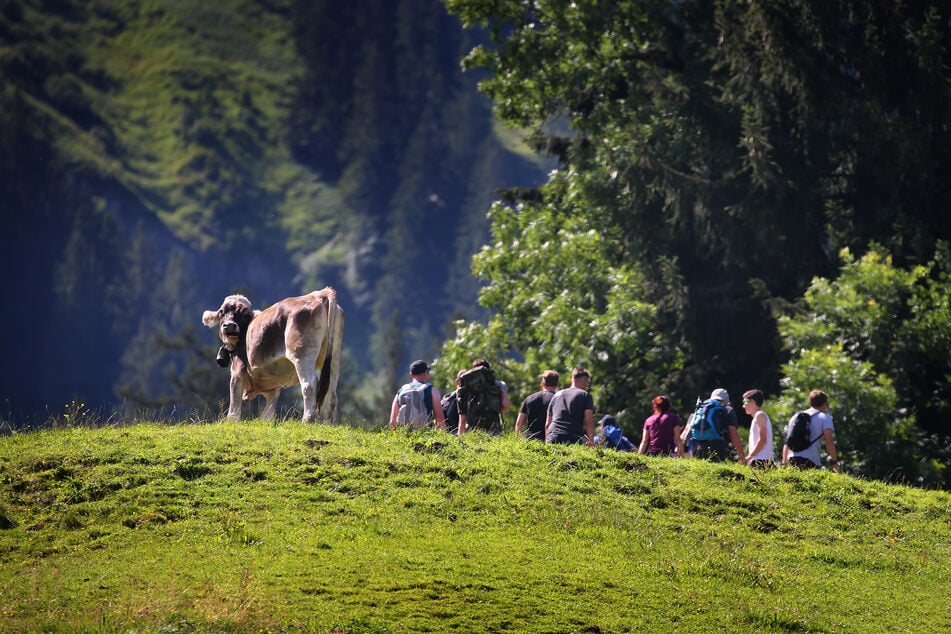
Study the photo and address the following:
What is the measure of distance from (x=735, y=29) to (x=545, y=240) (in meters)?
8.36

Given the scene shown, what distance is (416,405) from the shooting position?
19547 millimetres

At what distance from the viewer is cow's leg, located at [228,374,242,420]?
791 inches

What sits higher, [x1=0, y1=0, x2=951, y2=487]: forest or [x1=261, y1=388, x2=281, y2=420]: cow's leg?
[x1=0, y1=0, x2=951, y2=487]: forest

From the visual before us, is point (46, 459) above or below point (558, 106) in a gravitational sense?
below

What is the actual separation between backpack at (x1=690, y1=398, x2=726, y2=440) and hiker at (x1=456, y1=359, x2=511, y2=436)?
10.3 feet

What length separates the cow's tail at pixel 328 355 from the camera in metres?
19.5

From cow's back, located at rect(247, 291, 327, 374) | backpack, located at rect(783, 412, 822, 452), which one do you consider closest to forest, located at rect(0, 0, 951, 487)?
backpack, located at rect(783, 412, 822, 452)

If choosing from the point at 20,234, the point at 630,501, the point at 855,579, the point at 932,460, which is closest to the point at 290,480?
the point at 630,501

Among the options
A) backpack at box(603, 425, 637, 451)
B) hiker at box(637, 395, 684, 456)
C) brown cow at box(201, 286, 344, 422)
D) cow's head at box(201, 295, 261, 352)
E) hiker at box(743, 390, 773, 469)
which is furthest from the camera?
backpack at box(603, 425, 637, 451)

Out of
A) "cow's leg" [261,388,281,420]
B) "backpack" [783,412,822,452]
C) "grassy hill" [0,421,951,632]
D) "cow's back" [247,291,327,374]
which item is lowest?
"grassy hill" [0,421,951,632]

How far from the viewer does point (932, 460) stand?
2664 cm

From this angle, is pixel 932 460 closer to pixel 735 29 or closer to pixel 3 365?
pixel 735 29

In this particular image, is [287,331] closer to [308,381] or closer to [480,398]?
[308,381]

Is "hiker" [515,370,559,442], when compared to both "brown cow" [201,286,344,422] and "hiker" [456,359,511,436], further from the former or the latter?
"brown cow" [201,286,344,422]
